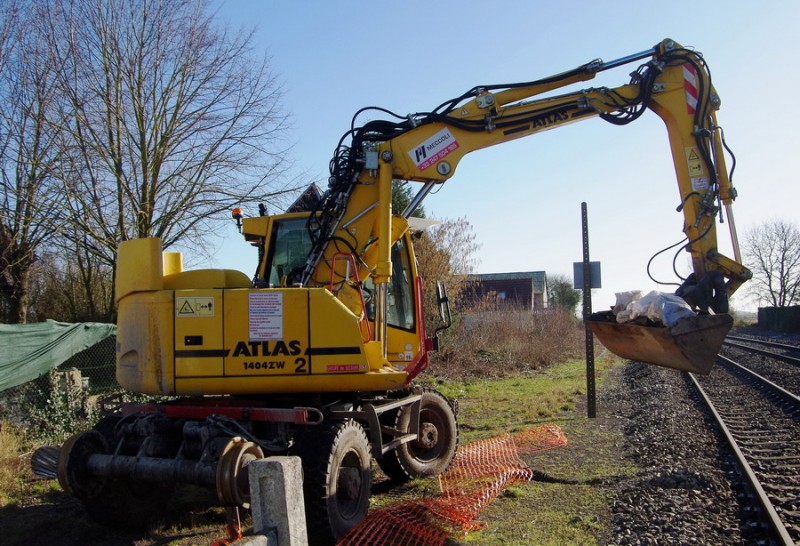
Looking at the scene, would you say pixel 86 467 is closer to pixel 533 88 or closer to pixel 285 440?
pixel 285 440

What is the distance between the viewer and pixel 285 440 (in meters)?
5.38

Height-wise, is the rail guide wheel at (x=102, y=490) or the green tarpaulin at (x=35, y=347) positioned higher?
the green tarpaulin at (x=35, y=347)

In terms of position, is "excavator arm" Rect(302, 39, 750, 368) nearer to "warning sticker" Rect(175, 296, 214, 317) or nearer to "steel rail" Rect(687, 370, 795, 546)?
"warning sticker" Rect(175, 296, 214, 317)

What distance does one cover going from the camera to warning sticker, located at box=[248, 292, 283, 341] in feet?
17.6

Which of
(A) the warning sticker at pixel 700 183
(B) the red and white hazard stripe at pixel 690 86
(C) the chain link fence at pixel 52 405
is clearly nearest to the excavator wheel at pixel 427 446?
(A) the warning sticker at pixel 700 183

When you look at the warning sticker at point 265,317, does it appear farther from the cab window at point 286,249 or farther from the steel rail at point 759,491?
the steel rail at point 759,491

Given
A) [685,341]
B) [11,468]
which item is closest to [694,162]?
[685,341]

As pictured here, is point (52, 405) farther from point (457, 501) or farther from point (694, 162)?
point (694, 162)

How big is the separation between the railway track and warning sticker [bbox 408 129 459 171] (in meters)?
4.30

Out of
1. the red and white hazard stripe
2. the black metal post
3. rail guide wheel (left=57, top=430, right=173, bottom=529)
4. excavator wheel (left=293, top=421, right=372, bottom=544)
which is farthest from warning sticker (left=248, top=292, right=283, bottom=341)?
the black metal post

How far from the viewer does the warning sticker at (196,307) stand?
5.34 m

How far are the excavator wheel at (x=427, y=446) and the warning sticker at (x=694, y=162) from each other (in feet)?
12.1

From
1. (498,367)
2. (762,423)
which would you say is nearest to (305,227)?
(762,423)

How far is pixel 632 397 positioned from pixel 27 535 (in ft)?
38.0
